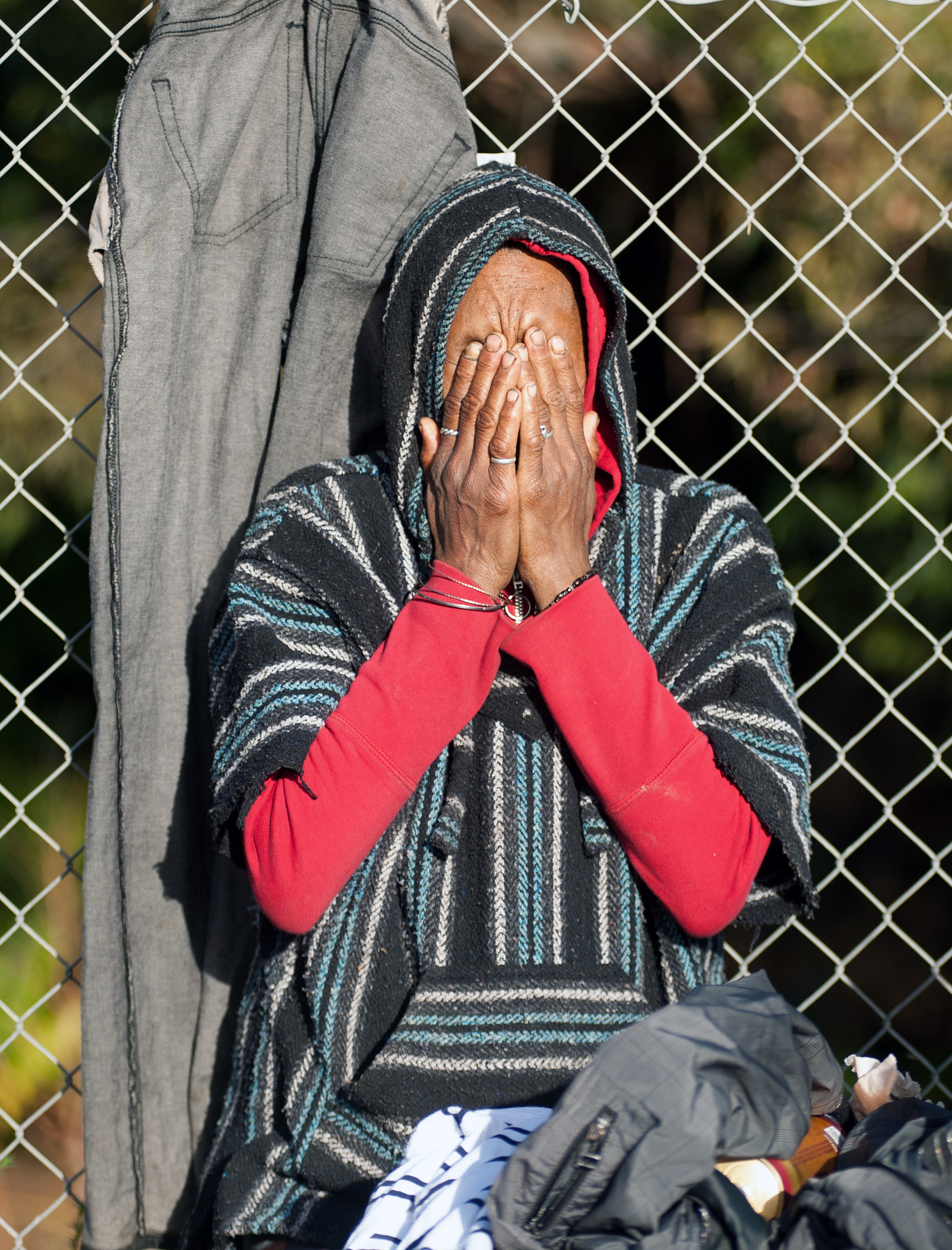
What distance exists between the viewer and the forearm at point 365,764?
1.38 m

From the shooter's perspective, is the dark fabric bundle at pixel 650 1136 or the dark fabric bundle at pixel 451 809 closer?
the dark fabric bundle at pixel 650 1136

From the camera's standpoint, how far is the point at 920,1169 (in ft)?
3.23

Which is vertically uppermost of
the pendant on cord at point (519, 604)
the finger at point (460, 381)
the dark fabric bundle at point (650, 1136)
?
the finger at point (460, 381)

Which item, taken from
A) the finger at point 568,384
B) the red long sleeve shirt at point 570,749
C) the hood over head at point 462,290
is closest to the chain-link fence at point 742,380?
the hood over head at point 462,290

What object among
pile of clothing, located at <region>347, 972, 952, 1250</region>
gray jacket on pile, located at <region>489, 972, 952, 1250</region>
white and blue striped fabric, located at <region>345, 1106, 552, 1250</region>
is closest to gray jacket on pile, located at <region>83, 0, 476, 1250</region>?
white and blue striped fabric, located at <region>345, 1106, 552, 1250</region>

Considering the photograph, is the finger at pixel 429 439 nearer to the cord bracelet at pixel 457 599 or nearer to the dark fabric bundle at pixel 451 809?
the dark fabric bundle at pixel 451 809

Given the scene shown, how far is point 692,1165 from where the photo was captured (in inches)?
37.2

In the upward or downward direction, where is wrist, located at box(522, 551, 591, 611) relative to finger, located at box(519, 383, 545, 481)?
downward

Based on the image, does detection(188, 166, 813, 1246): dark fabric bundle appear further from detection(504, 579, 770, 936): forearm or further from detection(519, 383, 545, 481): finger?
detection(519, 383, 545, 481): finger

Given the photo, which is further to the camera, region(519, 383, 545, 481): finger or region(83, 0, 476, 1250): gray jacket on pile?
region(83, 0, 476, 1250): gray jacket on pile

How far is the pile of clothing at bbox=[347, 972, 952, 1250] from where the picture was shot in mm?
941

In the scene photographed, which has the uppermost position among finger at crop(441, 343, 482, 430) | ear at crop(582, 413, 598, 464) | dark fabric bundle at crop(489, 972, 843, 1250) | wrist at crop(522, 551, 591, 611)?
ear at crop(582, 413, 598, 464)

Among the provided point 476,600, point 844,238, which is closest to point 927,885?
point 844,238

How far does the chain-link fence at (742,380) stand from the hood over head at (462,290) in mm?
466
